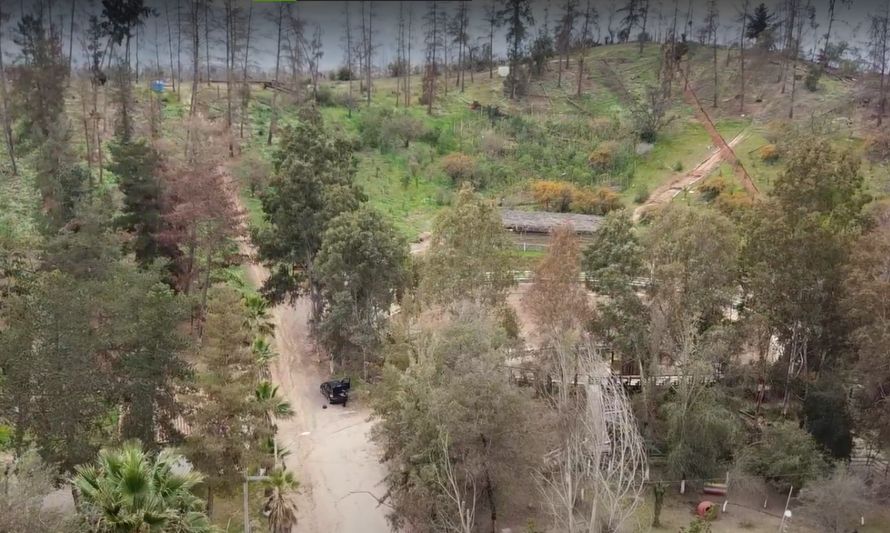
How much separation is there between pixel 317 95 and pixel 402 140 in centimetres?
937

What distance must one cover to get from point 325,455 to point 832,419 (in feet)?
53.1

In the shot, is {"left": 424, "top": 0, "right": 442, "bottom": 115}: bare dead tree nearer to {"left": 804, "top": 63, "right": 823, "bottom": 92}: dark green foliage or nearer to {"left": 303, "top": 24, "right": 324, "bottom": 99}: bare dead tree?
{"left": 303, "top": 24, "right": 324, "bottom": 99}: bare dead tree

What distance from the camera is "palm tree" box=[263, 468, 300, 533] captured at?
17.5 m

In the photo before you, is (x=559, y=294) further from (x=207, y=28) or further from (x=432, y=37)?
(x=432, y=37)

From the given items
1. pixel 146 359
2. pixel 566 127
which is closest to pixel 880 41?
pixel 566 127

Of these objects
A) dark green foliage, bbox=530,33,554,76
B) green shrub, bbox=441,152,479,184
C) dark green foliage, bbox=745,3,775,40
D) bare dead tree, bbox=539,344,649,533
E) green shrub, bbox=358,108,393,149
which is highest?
dark green foliage, bbox=745,3,775,40

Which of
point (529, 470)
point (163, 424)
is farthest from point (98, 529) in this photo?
point (529, 470)

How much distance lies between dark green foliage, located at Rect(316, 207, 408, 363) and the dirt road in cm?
2032

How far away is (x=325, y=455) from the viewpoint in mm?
23203

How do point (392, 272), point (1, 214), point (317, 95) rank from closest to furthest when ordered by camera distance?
point (392, 272) < point (1, 214) < point (317, 95)

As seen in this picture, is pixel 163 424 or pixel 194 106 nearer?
pixel 163 424

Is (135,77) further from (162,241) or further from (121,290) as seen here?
(121,290)

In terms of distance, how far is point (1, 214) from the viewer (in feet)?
116

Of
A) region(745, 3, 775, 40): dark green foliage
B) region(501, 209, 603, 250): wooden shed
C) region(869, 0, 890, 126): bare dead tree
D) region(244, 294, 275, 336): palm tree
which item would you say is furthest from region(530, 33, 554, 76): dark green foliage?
region(244, 294, 275, 336): palm tree
